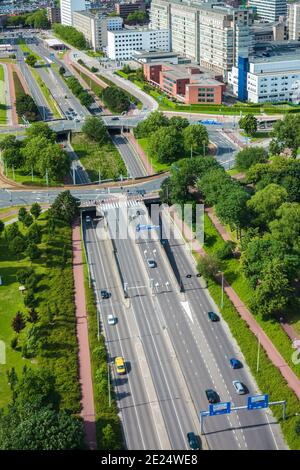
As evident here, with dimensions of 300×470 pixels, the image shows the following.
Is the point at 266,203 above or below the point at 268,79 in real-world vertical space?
below

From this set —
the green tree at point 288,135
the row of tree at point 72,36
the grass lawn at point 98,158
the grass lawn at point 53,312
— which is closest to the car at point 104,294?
the grass lawn at point 53,312

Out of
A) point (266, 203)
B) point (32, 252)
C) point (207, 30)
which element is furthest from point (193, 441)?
point (207, 30)

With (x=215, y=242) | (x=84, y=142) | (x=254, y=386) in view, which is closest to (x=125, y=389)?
(x=254, y=386)

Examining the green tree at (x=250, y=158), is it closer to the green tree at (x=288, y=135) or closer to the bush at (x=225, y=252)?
the green tree at (x=288, y=135)

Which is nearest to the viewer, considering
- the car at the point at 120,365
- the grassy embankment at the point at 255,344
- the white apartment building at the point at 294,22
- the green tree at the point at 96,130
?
the grassy embankment at the point at 255,344

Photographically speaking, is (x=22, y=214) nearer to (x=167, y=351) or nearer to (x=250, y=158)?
(x=167, y=351)

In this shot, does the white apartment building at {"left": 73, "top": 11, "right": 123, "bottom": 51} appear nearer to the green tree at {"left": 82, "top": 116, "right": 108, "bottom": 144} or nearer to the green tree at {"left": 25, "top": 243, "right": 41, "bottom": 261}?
the green tree at {"left": 82, "top": 116, "right": 108, "bottom": 144}
